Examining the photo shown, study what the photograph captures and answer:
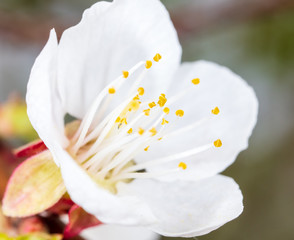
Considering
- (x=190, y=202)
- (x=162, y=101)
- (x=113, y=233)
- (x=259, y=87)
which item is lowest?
(x=259, y=87)

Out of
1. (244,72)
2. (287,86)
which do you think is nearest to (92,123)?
(244,72)

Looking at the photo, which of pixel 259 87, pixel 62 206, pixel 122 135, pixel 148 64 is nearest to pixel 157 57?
pixel 148 64

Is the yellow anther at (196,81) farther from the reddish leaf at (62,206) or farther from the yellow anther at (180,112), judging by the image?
the reddish leaf at (62,206)

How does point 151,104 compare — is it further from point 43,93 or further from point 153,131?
point 43,93

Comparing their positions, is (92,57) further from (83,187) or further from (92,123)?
(83,187)

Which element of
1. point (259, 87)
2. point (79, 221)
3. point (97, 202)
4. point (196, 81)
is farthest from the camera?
point (259, 87)

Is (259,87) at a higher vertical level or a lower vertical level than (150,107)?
lower
